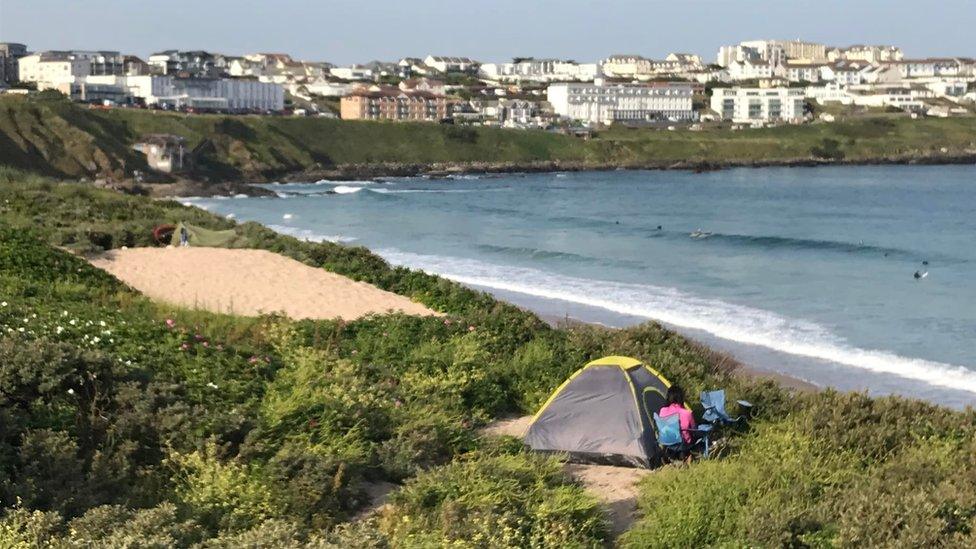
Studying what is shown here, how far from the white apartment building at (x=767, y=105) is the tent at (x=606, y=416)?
552 feet

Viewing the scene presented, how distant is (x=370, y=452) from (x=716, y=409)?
137 inches

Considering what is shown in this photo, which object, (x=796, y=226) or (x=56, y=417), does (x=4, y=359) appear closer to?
(x=56, y=417)

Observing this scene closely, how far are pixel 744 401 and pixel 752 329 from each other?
43.8 feet

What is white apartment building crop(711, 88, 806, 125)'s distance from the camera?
176 m

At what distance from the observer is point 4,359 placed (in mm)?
9664

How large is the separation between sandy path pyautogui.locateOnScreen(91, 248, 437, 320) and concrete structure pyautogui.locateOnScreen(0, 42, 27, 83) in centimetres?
13863

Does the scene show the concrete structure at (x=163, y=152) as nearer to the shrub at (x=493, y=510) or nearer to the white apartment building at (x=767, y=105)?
the shrub at (x=493, y=510)

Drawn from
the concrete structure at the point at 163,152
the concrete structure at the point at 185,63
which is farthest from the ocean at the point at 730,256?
the concrete structure at the point at 185,63

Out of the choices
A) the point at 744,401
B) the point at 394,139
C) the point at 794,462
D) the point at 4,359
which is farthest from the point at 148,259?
the point at 394,139

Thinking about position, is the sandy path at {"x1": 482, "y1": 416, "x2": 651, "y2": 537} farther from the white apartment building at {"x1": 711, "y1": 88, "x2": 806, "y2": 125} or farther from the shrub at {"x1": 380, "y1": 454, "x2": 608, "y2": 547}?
the white apartment building at {"x1": 711, "y1": 88, "x2": 806, "y2": 125}

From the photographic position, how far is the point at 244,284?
19891 mm

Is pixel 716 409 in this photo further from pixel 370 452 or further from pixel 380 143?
pixel 380 143

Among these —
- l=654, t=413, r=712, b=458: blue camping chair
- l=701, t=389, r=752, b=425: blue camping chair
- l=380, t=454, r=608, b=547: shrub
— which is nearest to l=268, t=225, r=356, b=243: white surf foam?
l=701, t=389, r=752, b=425: blue camping chair

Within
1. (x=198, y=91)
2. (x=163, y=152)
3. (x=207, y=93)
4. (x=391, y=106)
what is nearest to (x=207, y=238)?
(x=163, y=152)
